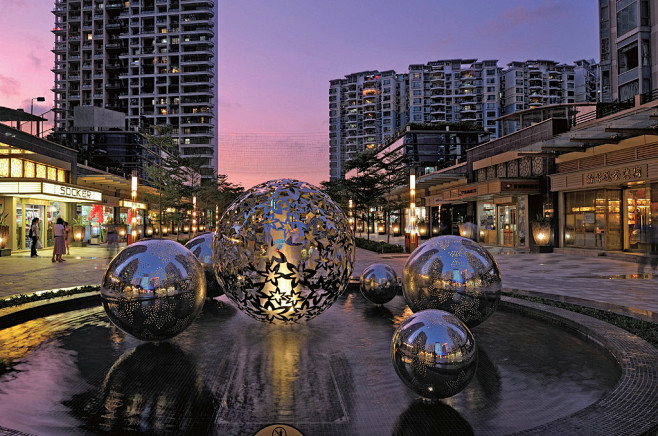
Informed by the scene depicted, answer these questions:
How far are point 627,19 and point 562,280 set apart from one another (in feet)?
152

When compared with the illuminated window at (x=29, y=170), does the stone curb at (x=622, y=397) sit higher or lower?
lower

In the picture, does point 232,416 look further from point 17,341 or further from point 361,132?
point 361,132

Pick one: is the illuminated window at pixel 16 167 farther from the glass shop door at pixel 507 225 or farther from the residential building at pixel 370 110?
the residential building at pixel 370 110

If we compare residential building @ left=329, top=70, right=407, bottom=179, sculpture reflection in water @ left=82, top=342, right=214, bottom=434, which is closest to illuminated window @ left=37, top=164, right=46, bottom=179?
sculpture reflection in water @ left=82, top=342, right=214, bottom=434

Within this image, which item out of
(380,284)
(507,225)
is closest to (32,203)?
(380,284)

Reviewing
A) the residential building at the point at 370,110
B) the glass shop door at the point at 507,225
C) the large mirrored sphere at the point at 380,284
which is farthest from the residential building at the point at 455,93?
the large mirrored sphere at the point at 380,284

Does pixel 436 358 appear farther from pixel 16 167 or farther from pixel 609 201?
pixel 16 167

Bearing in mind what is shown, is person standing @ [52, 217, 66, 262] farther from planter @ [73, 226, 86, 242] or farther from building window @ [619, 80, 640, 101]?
building window @ [619, 80, 640, 101]

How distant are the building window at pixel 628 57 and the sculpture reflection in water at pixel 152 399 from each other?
56.4 meters

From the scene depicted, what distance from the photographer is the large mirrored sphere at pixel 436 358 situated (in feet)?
12.0

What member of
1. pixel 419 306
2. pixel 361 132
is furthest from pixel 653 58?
pixel 361 132

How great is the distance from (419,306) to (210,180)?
80314 millimetres

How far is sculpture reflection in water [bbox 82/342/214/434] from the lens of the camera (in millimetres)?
3424

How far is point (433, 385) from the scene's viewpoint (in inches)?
146
